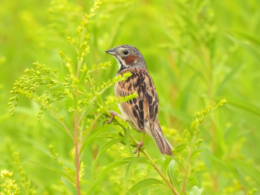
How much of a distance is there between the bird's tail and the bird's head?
974 mm

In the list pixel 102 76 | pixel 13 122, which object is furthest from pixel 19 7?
pixel 102 76

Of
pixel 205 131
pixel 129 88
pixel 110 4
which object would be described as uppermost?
pixel 110 4

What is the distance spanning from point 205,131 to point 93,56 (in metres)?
1.11

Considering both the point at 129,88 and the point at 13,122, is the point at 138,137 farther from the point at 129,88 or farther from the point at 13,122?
the point at 129,88

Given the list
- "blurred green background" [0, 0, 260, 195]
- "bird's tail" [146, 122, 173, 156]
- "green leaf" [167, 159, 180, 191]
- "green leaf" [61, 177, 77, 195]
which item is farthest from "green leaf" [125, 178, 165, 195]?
"blurred green background" [0, 0, 260, 195]


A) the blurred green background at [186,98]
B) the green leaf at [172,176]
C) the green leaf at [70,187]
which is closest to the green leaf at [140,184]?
the green leaf at [172,176]

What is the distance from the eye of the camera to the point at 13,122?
15.8 feet

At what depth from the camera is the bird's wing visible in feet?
9.13

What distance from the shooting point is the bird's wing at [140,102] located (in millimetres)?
2783

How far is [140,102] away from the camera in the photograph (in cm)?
289

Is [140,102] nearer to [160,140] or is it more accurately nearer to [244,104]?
[160,140]

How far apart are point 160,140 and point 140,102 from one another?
0.40m

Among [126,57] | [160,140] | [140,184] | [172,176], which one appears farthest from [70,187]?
[126,57]

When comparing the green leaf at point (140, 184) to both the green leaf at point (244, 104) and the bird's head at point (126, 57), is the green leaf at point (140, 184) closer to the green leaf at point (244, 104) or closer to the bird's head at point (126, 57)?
the green leaf at point (244, 104)
